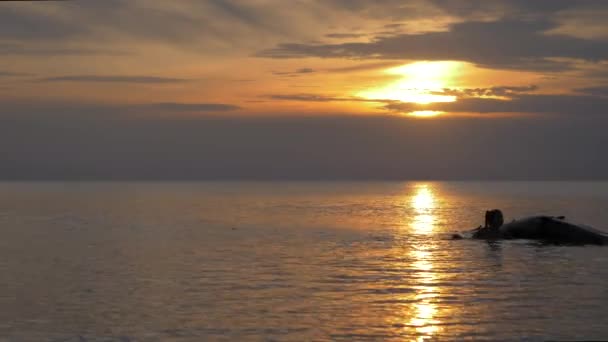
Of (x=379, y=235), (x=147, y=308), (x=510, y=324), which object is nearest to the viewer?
(x=510, y=324)

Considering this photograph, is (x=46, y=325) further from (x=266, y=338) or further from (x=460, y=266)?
(x=460, y=266)

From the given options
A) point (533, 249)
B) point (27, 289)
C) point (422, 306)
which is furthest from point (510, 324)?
point (533, 249)

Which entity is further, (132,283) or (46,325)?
(132,283)

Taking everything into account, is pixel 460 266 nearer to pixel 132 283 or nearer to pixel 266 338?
pixel 132 283

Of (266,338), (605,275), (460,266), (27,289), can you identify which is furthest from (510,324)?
(27,289)

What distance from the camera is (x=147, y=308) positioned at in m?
30.5

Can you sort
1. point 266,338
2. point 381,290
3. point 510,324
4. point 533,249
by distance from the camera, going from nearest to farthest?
point 266,338
point 510,324
point 381,290
point 533,249

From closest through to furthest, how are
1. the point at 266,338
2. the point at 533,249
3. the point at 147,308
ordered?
the point at 266,338
the point at 147,308
the point at 533,249

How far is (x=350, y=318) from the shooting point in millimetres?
28125

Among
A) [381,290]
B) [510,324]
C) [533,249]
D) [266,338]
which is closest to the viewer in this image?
[266,338]

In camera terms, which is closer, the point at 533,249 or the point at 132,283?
the point at 132,283

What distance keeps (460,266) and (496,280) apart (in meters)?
6.34

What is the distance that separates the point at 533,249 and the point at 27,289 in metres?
35.9

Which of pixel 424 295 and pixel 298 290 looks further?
pixel 298 290
